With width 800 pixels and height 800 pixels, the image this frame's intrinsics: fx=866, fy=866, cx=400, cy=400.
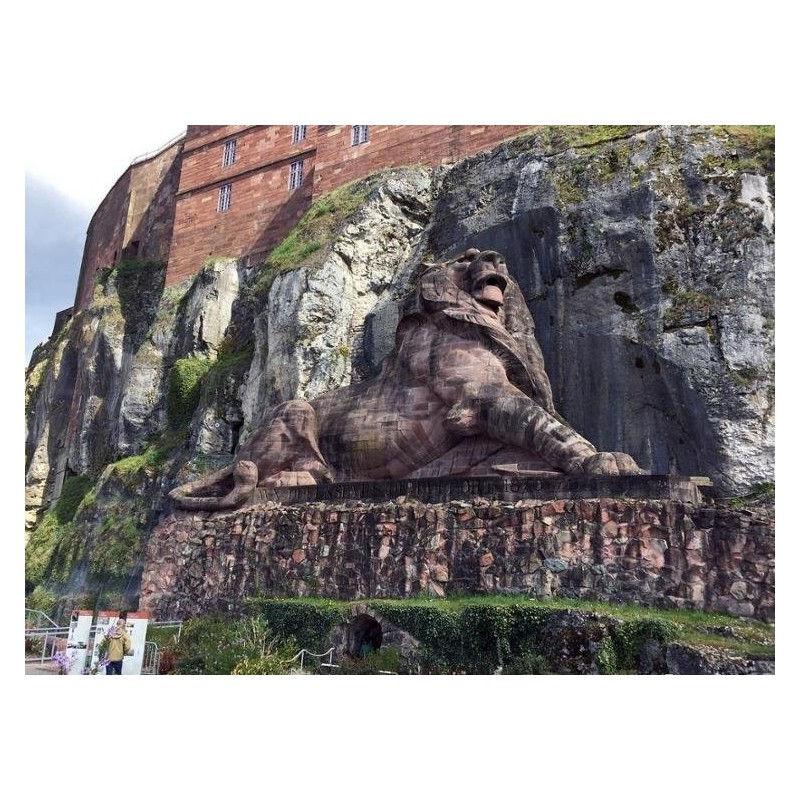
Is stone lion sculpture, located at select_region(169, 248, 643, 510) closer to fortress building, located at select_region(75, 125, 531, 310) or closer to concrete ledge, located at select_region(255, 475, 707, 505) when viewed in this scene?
concrete ledge, located at select_region(255, 475, 707, 505)

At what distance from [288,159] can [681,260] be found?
1457 cm

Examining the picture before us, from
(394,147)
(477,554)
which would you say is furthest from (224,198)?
(477,554)

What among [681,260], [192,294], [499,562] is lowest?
[499,562]

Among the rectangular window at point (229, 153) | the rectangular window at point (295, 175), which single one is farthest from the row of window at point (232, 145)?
the rectangular window at point (295, 175)

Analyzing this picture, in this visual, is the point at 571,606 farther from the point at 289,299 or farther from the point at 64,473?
the point at 64,473

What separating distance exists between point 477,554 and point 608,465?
160cm

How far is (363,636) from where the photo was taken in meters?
8.91

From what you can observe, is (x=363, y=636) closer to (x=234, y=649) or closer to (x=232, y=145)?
(x=234, y=649)

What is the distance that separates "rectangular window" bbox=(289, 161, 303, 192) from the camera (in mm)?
24297

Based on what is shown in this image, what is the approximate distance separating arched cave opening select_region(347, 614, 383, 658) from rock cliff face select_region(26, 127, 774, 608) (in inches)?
214

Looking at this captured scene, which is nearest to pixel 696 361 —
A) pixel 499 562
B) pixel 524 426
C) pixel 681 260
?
pixel 681 260

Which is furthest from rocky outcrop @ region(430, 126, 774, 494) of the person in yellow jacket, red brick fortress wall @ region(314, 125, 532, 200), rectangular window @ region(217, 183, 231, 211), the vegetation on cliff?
rectangular window @ region(217, 183, 231, 211)

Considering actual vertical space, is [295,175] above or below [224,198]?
above

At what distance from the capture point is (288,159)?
24953 millimetres
